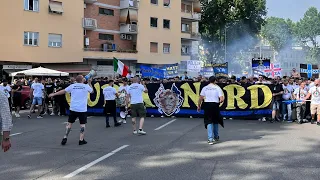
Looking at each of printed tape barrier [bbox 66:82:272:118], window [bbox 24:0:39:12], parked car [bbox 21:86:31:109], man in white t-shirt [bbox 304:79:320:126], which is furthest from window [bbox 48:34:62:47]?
man in white t-shirt [bbox 304:79:320:126]

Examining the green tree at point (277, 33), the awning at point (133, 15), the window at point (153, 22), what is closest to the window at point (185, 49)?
the window at point (153, 22)

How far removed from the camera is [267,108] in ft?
47.9

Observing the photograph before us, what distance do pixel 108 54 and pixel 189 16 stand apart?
15.6m

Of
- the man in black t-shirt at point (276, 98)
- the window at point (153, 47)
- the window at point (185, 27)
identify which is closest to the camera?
the man in black t-shirt at point (276, 98)

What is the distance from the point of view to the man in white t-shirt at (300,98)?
13.9 meters

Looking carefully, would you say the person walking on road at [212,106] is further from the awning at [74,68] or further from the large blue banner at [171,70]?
the awning at [74,68]

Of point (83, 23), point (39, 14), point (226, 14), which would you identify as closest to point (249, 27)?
point (226, 14)

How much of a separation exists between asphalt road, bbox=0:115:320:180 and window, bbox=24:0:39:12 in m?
23.2

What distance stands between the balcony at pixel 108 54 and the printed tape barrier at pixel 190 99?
20.8 meters

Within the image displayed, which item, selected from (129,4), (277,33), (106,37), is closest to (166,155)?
(106,37)

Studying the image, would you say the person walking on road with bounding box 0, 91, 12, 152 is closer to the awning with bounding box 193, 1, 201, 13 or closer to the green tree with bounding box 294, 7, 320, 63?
the awning with bounding box 193, 1, 201, 13

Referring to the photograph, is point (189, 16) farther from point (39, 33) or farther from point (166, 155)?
point (166, 155)

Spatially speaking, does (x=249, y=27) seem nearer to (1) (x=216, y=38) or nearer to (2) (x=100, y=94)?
(1) (x=216, y=38)

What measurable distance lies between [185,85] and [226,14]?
39.4 metres
